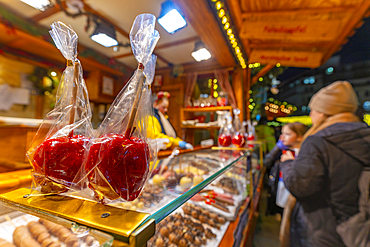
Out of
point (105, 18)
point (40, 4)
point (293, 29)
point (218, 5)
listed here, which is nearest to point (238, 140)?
point (218, 5)

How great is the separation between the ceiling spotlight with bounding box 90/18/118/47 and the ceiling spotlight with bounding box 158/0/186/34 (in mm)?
1077

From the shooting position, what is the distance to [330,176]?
1272mm

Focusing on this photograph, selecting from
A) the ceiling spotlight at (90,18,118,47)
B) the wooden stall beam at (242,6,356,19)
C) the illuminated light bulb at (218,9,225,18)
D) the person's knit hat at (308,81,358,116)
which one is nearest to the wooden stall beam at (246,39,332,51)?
the wooden stall beam at (242,6,356,19)

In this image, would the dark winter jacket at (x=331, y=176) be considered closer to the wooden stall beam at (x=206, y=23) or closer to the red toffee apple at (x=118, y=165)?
the red toffee apple at (x=118, y=165)

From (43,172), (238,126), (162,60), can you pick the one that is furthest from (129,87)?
(162,60)

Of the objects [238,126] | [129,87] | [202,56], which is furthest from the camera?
[202,56]

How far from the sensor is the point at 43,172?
39cm

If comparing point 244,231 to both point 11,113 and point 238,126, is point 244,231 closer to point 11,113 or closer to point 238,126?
point 238,126

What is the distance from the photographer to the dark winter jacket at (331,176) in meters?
1.24

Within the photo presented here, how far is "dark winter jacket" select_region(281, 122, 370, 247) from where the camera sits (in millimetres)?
1236

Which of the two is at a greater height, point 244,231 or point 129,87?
point 129,87

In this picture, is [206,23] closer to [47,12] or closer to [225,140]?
[225,140]

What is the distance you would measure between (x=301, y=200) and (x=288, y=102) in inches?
462

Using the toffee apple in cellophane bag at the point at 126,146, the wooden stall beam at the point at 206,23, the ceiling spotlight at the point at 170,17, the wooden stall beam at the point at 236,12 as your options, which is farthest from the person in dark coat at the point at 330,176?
the ceiling spotlight at the point at 170,17
